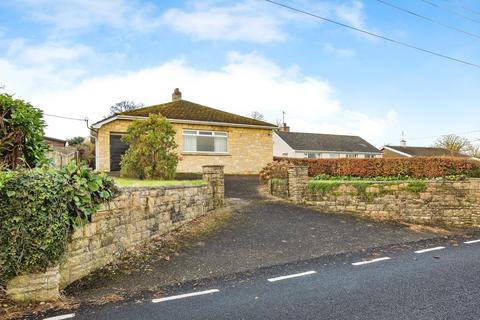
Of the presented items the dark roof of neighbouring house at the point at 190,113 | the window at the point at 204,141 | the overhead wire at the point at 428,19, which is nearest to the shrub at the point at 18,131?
the overhead wire at the point at 428,19

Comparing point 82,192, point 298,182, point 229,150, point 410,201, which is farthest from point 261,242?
point 229,150

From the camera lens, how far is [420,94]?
60.5ft

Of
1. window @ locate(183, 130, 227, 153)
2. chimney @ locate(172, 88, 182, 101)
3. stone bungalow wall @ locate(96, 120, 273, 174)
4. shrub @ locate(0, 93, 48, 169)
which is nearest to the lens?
shrub @ locate(0, 93, 48, 169)

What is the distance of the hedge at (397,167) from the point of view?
13055 millimetres

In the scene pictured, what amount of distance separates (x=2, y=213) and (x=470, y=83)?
19.7 m

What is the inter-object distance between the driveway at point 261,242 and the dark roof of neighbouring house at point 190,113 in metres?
8.56

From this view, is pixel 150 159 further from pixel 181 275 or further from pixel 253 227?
pixel 181 275

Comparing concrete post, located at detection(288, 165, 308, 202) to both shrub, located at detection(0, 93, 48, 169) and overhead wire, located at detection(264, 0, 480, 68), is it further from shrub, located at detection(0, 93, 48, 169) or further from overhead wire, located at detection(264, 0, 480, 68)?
shrub, located at detection(0, 93, 48, 169)

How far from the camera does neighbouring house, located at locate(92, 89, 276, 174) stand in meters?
18.0

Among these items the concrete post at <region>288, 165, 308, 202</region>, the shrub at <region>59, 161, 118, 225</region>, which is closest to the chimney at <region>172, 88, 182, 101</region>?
the concrete post at <region>288, 165, 308, 202</region>

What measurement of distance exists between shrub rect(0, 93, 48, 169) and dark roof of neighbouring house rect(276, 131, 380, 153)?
31.2 m

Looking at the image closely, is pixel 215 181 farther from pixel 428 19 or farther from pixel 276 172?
pixel 428 19

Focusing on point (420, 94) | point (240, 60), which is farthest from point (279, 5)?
point (420, 94)

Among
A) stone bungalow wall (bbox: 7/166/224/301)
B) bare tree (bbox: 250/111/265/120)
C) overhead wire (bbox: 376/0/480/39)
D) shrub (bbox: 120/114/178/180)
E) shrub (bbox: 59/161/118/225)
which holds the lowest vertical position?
stone bungalow wall (bbox: 7/166/224/301)
